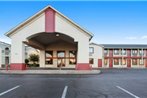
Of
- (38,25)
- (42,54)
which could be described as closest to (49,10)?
(38,25)

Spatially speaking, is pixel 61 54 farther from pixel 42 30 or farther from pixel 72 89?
pixel 72 89

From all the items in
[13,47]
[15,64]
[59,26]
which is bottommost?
[15,64]

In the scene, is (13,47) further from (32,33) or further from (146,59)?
(146,59)

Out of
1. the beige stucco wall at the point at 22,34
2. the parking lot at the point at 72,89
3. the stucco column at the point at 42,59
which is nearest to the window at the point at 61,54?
the stucco column at the point at 42,59

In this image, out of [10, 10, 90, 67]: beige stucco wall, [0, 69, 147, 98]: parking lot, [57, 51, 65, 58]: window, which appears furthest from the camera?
[57, 51, 65, 58]: window

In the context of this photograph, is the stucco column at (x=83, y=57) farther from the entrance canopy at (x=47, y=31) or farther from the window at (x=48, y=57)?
the window at (x=48, y=57)

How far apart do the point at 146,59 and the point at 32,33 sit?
41.3 m

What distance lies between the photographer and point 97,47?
6700 centimetres

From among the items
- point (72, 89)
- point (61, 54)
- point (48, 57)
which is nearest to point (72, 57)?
point (61, 54)

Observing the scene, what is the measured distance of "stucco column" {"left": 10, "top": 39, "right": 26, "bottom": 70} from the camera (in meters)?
37.0

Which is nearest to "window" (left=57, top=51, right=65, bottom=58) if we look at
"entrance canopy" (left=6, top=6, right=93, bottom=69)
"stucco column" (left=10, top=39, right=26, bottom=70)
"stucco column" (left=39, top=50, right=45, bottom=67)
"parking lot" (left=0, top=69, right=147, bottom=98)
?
"stucco column" (left=39, top=50, right=45, bottom=67)

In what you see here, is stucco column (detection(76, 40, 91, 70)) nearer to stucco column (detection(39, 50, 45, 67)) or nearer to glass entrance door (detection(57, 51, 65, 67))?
glass entrance door (detection(57, 51, 65, 67))

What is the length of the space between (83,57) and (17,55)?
8.86 meters

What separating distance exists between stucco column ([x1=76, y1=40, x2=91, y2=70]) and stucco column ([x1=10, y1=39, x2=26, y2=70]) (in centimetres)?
759
